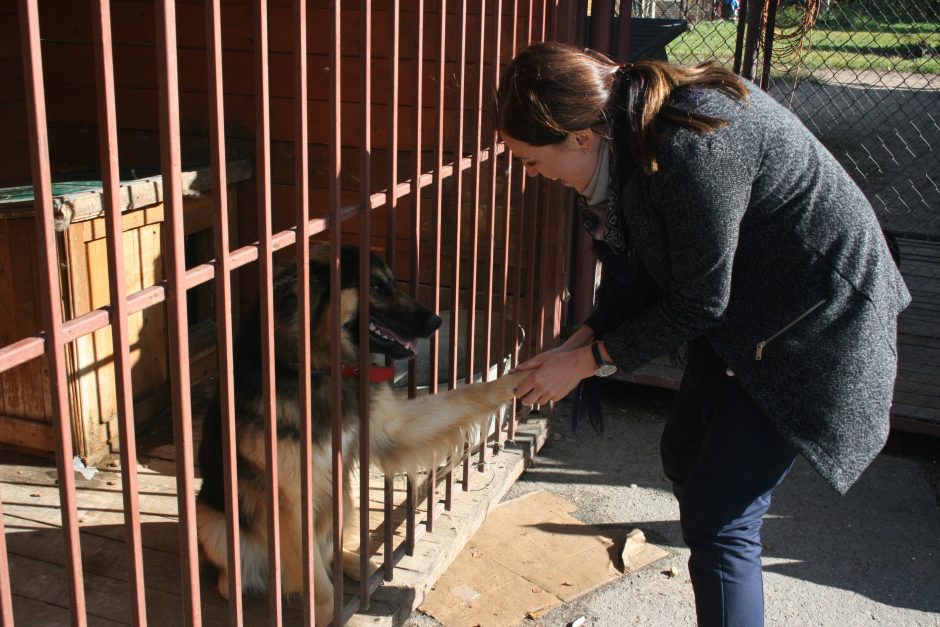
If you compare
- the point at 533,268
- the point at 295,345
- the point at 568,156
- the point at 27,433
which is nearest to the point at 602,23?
the point at 533,268

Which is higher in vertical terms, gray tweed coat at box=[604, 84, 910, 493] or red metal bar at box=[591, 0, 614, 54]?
red metal bar at box=[591, 0, 614, 54]

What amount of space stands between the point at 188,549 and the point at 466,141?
344cm

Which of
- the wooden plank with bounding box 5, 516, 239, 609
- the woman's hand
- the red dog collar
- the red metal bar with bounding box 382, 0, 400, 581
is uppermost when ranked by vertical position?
the red metal bar with bounding box 382, 0, 400, 581

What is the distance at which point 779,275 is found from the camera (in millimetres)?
2221

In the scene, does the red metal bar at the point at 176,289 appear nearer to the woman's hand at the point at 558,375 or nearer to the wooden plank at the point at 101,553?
the woman's hand at the point at 558,375

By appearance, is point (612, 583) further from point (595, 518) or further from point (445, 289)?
point (445, 289)

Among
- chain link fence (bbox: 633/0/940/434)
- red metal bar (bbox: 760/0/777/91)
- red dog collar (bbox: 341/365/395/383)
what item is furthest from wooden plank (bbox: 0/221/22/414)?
red metal bar (bbox: 760/0/777/91)

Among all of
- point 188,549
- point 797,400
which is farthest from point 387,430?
point 797,400

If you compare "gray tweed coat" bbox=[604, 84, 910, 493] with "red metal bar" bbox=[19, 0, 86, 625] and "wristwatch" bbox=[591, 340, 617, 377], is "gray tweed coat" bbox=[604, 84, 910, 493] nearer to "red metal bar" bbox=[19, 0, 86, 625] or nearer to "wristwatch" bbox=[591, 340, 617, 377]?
"wristwatch" bbox=[591, 340, 617, 377]

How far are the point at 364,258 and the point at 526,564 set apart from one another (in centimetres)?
163

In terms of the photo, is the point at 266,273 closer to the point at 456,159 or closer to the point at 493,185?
the point at 456,159

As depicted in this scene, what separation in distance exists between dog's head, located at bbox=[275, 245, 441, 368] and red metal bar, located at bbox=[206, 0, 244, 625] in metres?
0.66

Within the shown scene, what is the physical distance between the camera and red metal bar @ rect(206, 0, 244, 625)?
1.84 meters

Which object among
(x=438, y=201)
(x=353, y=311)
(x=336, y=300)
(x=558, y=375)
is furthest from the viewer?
(x=438, y=201)
